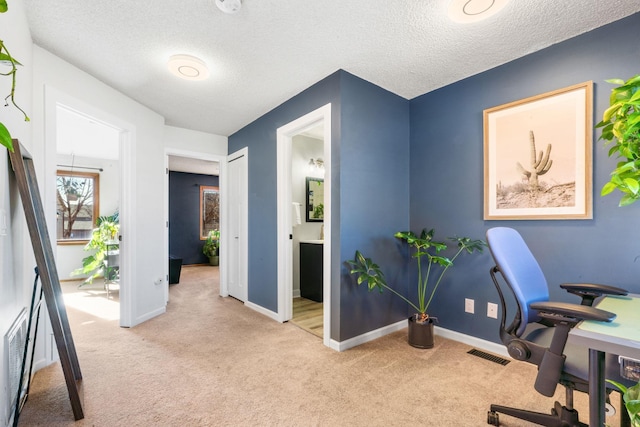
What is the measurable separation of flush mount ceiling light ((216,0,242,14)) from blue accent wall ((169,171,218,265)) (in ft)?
20.2

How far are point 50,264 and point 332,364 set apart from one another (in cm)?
208

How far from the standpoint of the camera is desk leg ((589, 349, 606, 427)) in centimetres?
99

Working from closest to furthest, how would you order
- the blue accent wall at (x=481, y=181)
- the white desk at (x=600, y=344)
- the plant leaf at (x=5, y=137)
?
the plant leaf at (x=5, y=137)
the white desk at (x=600, y=344)
the blue accent wall at (x=481, y=181)

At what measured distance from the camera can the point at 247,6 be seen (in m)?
1.78

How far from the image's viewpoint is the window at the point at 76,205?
214 inches

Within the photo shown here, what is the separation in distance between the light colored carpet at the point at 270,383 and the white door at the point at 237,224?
1.18 metres

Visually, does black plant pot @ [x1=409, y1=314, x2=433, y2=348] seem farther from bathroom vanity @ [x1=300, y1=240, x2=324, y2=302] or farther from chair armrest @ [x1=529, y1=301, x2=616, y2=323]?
bathroom vanity @ [x1=300, y1=240, x2=324, y2=302]

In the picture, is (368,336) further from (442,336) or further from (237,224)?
(237,224)

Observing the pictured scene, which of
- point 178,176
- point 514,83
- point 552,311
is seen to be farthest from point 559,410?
point 178,176

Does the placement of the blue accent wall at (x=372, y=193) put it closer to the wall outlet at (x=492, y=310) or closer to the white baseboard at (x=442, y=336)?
the white baseboard at (x=442, y=336)

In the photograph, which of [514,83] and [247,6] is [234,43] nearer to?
[247,6]

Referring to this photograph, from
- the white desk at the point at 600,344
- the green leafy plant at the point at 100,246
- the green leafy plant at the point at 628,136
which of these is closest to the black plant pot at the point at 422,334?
the white desk at the point at 600,344

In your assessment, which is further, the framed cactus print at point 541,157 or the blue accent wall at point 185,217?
the blue accent wall at point 185,217

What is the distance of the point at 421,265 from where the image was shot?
2973 millimetres
